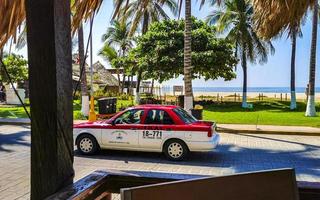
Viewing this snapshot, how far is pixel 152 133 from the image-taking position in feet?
34.0

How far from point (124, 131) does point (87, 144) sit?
1.28m

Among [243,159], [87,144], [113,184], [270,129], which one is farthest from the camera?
[270,129]

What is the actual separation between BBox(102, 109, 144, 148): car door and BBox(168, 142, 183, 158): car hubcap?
102 cm

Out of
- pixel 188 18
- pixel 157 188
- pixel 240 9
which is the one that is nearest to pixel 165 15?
pixel 240 9

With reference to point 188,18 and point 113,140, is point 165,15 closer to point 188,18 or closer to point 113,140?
point 188,18

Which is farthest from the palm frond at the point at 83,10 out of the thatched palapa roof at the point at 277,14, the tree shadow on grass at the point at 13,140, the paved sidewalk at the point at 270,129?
the paved sidewalk at the point at 270,129

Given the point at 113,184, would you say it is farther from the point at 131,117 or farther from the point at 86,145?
the point at 86,145

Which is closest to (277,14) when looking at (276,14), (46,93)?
(276,14)

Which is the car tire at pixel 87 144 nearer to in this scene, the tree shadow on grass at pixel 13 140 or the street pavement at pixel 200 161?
the street pavement at pixel 200 161

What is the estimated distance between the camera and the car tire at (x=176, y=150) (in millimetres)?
10125

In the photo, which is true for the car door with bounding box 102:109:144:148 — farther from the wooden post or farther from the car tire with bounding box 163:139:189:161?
the wooden post

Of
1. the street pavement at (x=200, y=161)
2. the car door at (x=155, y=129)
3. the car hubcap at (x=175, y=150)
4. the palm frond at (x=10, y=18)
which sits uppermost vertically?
the palm frond at (x=10, y=18)

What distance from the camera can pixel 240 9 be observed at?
1203 inches

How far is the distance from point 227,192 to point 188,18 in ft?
50.7
